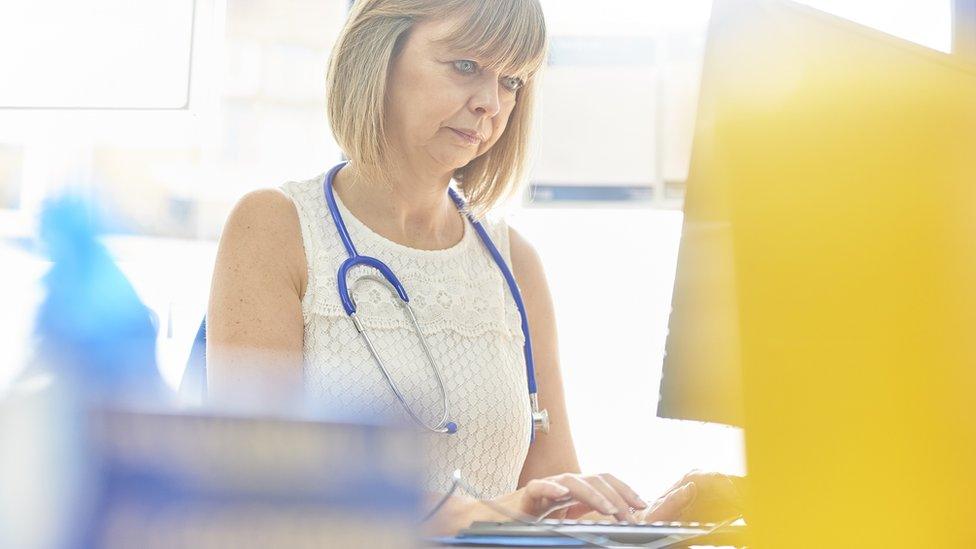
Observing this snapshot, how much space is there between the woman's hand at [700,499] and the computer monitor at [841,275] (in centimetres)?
32

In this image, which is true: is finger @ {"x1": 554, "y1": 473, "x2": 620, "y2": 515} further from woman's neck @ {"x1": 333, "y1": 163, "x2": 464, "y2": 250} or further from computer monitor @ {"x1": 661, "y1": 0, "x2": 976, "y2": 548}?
woman's neck @ {"x1": 333, "y1": 163, "x2": 464, "y2": 250}

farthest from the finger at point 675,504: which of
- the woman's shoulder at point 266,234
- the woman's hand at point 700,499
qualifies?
the woman's shoulder at point 266,234

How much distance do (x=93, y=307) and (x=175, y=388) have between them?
0.44ft

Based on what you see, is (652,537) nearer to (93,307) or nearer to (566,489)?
(566,489)

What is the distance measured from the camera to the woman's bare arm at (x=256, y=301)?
3.45 feet

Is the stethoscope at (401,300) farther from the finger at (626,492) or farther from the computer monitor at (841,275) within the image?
the computer monitor at (841,275)

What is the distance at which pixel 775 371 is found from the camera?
404mm

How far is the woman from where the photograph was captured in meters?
1.09

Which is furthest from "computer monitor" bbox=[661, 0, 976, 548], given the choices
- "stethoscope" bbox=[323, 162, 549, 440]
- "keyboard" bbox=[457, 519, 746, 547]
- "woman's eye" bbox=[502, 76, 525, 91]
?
"woman's eye" bbox=[502, 76, 525, 91]

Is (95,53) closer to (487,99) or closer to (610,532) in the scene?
(487,99)

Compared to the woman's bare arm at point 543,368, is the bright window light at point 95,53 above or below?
above

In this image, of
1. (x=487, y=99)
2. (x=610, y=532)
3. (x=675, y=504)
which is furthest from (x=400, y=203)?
(x=610, y=532)

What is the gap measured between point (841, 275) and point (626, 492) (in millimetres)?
364

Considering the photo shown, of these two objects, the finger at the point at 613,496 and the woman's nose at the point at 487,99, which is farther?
the woman's nose at the point at 487,99
